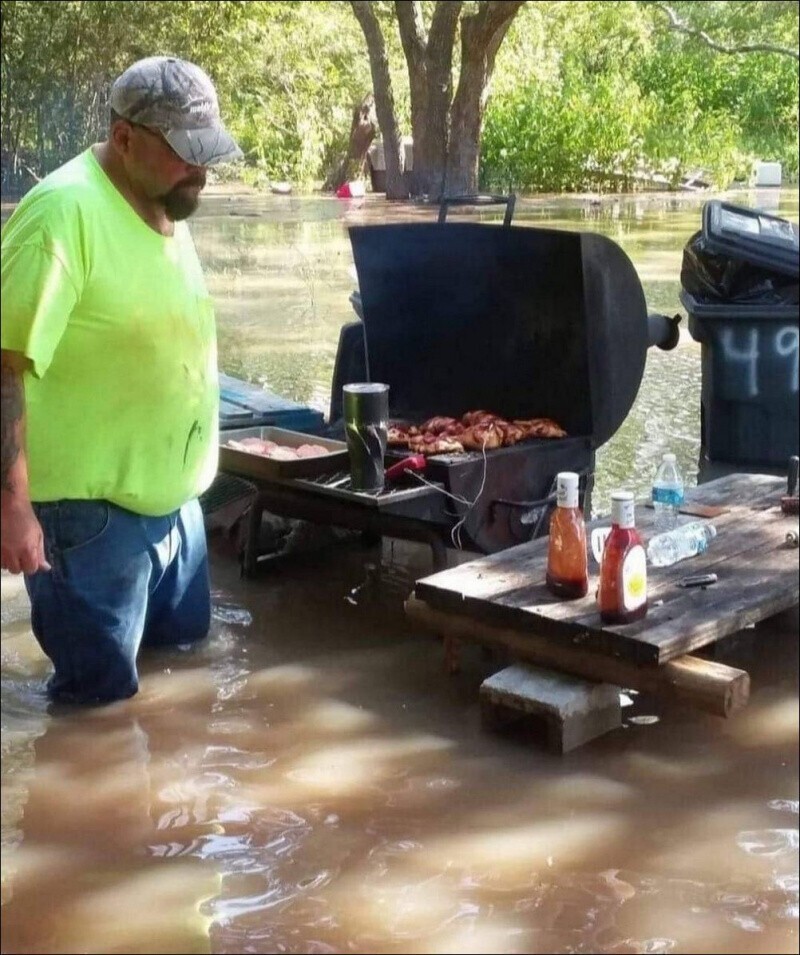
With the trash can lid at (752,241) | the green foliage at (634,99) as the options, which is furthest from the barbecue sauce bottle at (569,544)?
the green foliage at (634,99)

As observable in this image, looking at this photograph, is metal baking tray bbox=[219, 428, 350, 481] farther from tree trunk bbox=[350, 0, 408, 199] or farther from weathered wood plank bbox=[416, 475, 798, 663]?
tree trunk bbox=[350, 0, 408, 199]

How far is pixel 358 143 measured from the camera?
2984 cm

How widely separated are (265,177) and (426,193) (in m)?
9.87

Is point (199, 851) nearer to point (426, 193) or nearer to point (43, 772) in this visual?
point (43, 772)

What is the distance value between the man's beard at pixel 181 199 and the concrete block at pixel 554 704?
1.76 metres

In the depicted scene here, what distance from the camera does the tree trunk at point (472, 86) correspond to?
2027 centimetres

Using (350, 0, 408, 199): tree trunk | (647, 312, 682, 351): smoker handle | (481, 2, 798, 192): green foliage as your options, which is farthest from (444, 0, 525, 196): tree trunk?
(647, 312, 682, 351): smoker handle

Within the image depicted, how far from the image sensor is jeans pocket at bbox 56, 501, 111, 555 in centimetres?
398

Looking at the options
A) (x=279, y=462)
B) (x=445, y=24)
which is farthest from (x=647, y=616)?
(x=445, y=24)

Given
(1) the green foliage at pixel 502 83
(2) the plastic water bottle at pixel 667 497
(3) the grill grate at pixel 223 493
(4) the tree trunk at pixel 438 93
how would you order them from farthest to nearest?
(1) the green foliage at pixel 502 83, (4) the tree trunk at pixel 438 93, (3) the grill grate at pixel 223 493, (2) the plastic water bottle at pixel 667 497

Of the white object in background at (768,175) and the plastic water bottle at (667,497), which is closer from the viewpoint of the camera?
the plastic water bottle at (667,497)

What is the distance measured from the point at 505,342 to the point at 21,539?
3203mm

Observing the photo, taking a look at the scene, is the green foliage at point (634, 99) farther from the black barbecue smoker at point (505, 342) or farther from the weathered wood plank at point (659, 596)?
the weathered wood plank at point (659, 596)

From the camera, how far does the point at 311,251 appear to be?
18.4 metres
